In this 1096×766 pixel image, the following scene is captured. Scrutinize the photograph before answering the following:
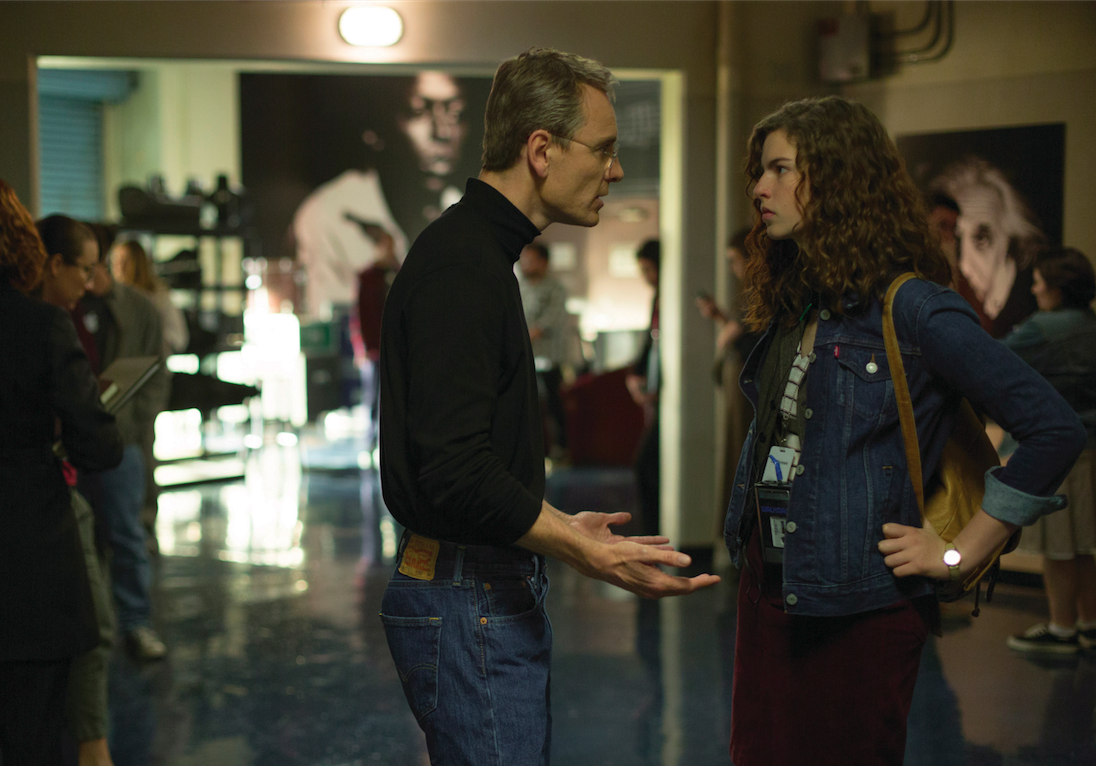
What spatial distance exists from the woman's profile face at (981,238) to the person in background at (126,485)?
13.1ft

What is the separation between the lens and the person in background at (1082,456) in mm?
4078

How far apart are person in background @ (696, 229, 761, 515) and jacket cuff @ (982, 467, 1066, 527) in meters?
3.34

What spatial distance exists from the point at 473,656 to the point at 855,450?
70cm

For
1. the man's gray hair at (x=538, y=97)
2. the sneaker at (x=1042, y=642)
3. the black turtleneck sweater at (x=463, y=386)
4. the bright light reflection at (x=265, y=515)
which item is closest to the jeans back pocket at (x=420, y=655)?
the black turtleneck sweater at (x=463, y=386)

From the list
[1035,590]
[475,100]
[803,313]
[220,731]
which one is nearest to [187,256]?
[475,100]

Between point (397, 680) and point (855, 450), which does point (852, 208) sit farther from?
point (397, 680)

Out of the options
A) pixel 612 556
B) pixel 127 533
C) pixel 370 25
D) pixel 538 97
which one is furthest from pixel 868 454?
pixel 370 25

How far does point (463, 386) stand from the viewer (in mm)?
1402

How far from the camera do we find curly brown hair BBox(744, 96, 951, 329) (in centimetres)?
171

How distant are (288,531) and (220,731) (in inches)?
125

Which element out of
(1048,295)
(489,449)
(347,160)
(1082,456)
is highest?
(347,160)

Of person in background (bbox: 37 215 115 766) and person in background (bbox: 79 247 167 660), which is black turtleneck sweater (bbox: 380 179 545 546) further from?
person in background (bbox: 79 247 167 660)

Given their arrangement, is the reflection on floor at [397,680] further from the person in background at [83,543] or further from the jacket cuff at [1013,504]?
the jacket cuff at [1013,504]

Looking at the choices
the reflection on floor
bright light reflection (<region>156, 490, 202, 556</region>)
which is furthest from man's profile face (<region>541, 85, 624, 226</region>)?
bright light reflection (<region>156, 490, 202, 556</region>)
